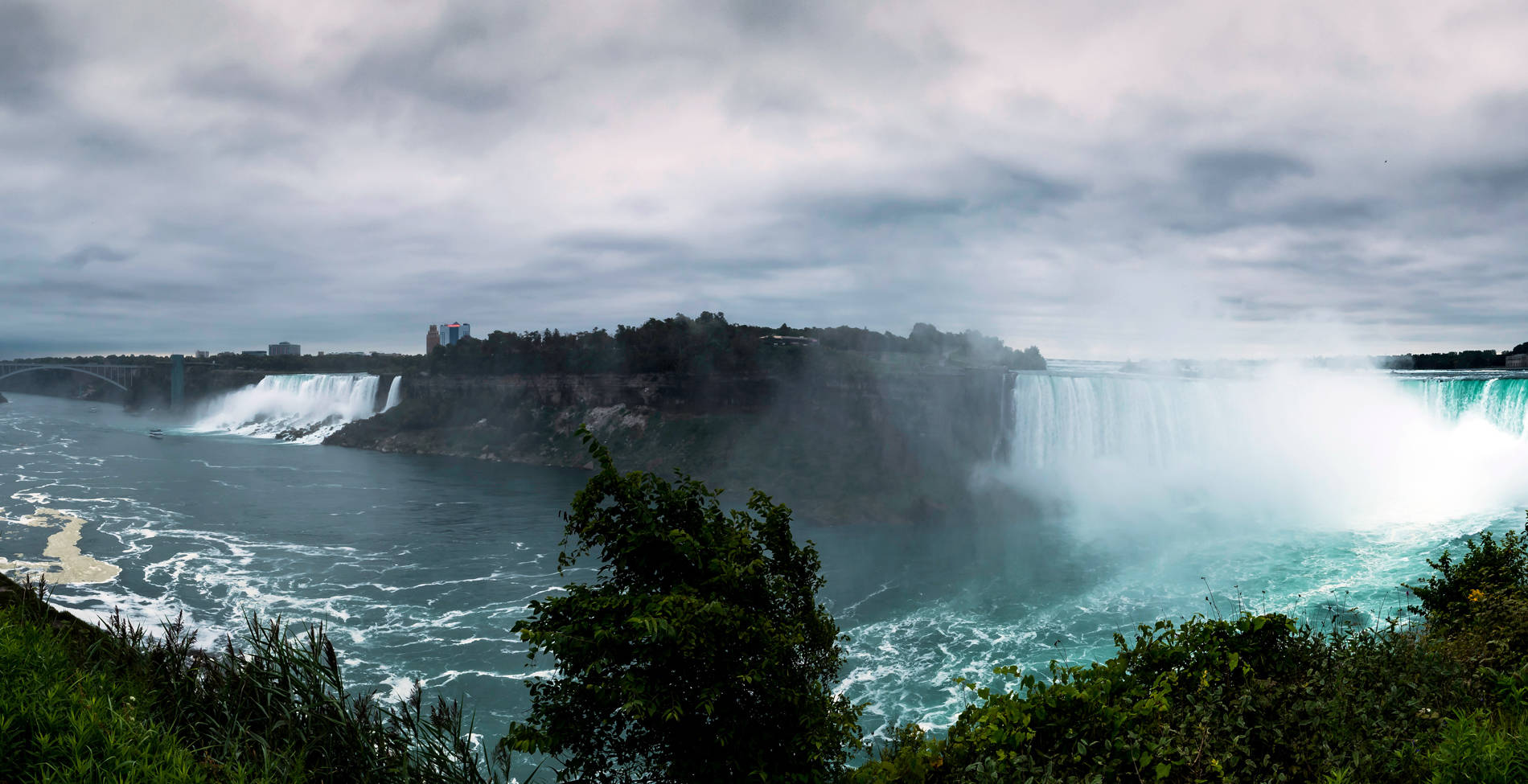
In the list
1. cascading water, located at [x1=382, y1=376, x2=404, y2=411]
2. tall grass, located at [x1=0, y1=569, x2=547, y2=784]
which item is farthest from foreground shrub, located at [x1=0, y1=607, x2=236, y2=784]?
cascading water, located at [x1=382, y1=376, x2=404, y2=411]

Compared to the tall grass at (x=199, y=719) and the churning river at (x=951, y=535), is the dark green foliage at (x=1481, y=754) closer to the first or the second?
the tall grass at (x=199, y=719)

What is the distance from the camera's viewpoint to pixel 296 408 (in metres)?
103

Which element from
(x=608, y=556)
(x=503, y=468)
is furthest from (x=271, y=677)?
(x=503, y=468)

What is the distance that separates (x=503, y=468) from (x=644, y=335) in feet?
66.9

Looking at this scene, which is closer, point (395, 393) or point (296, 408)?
point (395, 393)

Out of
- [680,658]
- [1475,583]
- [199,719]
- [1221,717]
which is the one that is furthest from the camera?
[1475,583]

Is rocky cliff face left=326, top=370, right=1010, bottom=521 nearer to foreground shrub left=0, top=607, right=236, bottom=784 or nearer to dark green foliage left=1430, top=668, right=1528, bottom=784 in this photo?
dark green foliage left=1430, top=668, right=1528, bottom=784

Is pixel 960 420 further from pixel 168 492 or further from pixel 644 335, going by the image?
pixel 168 492

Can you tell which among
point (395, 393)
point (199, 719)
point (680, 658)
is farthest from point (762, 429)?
point (199, 719)

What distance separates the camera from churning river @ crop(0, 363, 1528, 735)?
26.8 metres

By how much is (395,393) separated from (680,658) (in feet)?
318

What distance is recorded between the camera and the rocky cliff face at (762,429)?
186ft

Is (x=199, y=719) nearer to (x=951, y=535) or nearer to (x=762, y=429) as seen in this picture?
(x=951, y=535)

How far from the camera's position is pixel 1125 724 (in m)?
6.84
